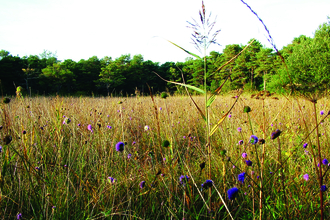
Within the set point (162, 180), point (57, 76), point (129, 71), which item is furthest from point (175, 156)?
point (129, 71)

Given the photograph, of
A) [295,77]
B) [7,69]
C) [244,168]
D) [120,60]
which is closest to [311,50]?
[295,77]

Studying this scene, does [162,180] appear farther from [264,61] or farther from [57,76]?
[264,61]

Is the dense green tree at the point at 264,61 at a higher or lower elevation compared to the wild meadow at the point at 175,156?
higher

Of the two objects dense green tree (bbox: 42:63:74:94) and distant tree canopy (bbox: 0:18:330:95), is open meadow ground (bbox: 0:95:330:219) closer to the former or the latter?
distant tree canopy (bbox: 0:18:330:95)

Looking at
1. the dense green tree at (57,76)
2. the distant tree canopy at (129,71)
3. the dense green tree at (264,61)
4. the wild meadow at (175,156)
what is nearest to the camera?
the wild meadow at (175,156)

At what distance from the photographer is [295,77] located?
14.5 metres

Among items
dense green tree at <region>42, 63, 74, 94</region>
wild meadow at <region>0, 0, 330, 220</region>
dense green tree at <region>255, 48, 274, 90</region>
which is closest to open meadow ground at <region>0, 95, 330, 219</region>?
wild meadow at <region>0, 0, 330, 220</region>

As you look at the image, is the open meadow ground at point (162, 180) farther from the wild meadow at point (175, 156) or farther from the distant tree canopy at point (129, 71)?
the distant tree canopy at point (129, 71)

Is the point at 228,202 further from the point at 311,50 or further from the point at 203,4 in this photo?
the point at 311,50

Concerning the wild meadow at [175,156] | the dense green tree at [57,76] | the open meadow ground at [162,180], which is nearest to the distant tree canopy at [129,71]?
the dense green tree at [57,76]

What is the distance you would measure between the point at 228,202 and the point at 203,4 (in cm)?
104

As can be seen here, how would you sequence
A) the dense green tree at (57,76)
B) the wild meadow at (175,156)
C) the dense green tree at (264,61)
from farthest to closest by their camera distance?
the dense green tree at (264,61)
the dense green tree at (57,76)
the wild meadow at (175,156)

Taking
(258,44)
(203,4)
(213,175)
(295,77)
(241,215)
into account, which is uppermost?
(258,44)

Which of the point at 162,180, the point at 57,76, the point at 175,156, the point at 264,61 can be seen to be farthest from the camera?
the point at 264,61
